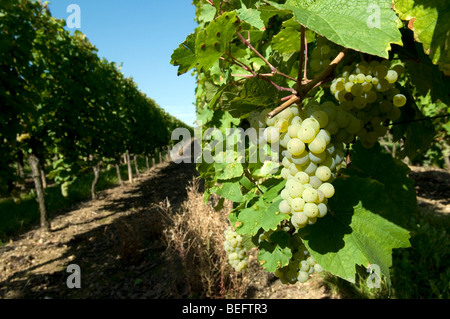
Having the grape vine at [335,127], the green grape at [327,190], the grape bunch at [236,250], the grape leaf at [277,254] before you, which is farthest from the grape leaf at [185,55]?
the grape bunch at [236,250]

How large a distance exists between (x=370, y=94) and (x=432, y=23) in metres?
0.23

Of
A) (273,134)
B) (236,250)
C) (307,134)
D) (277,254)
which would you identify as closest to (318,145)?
(307,134)

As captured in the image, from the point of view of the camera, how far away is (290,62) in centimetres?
103

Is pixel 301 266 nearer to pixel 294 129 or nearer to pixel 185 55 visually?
pixel 294 129

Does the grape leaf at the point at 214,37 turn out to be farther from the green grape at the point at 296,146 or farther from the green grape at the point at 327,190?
the green grape at the point at 327,190

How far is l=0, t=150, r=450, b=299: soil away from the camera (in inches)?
146

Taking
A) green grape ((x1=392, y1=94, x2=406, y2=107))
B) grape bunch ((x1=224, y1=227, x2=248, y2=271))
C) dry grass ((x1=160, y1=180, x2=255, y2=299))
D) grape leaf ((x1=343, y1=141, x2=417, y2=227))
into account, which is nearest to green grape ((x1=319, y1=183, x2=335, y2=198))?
grape leaf ((x1=343, y1=141, x2=417, y2=227))

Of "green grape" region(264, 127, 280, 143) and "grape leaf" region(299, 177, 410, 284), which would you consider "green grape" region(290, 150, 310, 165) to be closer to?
"green grape" region(264, 127, 280, 143)

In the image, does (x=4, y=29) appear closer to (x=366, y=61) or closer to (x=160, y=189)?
(x=366, y=61)

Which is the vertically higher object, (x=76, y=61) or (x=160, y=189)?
(x=76, y=61)

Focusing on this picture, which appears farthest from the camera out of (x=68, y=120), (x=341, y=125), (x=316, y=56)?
(x=68, y=120)
